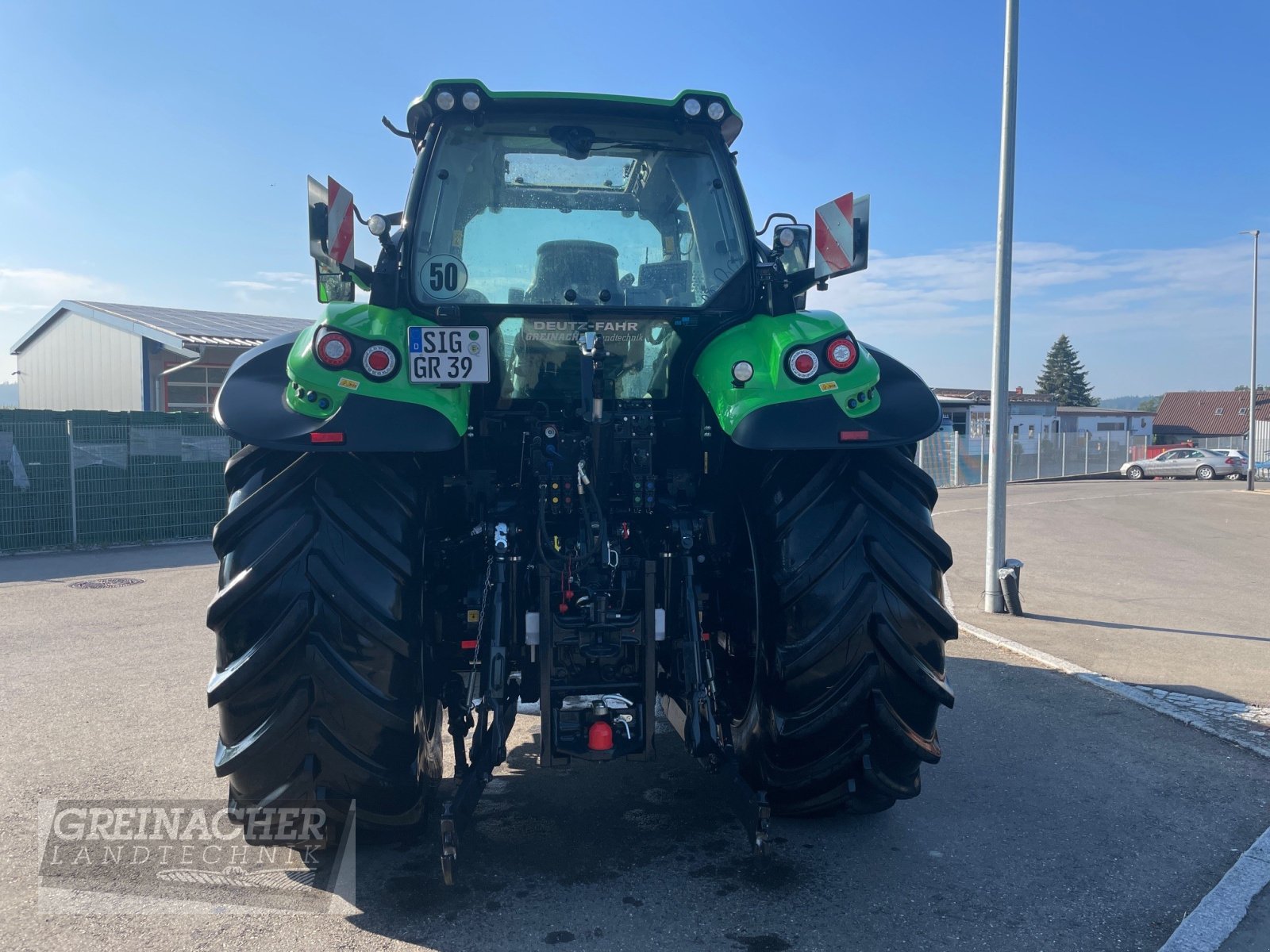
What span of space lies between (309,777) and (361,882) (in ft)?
1.87

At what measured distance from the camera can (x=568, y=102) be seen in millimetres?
3697

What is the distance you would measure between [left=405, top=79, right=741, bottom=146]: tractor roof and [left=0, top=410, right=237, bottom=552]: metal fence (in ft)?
39.0

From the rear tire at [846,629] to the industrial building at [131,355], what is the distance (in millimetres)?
20629

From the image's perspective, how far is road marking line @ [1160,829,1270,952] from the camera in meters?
2.98

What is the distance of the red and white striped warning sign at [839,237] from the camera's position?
3689 mm

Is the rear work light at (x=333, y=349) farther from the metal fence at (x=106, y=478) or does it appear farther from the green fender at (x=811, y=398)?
the metal fence at (x=106, y=478)

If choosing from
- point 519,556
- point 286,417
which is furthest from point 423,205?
point 519,556

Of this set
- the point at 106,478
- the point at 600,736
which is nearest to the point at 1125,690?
the point at 600,736

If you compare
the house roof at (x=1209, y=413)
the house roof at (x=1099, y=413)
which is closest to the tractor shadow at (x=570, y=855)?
the house roof at (x=1099, y=413)

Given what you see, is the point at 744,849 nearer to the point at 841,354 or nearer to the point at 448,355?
the point at 841,354

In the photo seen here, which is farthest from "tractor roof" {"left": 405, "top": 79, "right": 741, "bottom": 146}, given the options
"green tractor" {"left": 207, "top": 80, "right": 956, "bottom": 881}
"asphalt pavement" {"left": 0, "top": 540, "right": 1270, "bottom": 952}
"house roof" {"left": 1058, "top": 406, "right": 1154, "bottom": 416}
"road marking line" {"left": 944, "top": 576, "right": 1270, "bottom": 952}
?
"house roof" {"left": 1058, "top": 406, "right": 1154, "bottom": 416}

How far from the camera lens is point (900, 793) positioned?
3.45 metres

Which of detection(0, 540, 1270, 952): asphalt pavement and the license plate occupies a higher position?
the license plate

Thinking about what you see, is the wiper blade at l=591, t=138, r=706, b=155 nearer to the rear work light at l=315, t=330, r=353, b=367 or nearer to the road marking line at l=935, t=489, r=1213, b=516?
the rear work light at l=315, t=330, r=353, b=367
